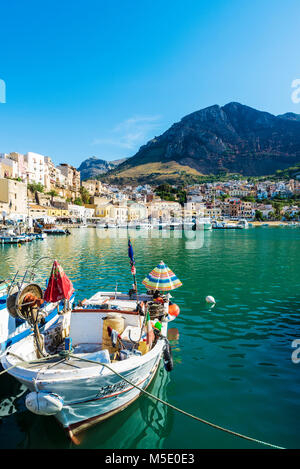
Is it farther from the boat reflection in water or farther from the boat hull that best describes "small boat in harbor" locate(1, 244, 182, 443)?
the boat reflection in water

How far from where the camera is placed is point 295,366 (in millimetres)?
7844

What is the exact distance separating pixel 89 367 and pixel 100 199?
12140cm

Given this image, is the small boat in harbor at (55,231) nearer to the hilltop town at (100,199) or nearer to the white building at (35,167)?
the hilltop town at (100,199)

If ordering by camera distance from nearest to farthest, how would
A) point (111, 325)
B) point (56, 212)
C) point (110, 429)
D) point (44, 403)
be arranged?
point (44, 403) < point (110, 429) < point (111, 325) < point (56, 212)

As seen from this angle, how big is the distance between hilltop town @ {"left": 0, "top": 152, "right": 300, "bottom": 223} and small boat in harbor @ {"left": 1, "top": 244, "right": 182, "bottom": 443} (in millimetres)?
61950

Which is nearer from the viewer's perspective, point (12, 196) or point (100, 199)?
point (12, 196)

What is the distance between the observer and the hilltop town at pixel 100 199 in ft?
246

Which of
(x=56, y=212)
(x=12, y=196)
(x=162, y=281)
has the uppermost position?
(x=12, y=196)

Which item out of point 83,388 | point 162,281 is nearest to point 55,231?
point 162,281

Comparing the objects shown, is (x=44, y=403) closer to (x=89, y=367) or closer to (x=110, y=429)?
(x=89, y=367)

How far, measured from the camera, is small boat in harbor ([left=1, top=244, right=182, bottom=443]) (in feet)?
15.4

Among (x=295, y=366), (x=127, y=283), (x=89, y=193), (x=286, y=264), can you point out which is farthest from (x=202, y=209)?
(x=295, y=366)

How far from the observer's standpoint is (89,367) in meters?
5.07

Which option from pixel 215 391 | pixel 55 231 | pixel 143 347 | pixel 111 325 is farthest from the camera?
pixel 55 231
